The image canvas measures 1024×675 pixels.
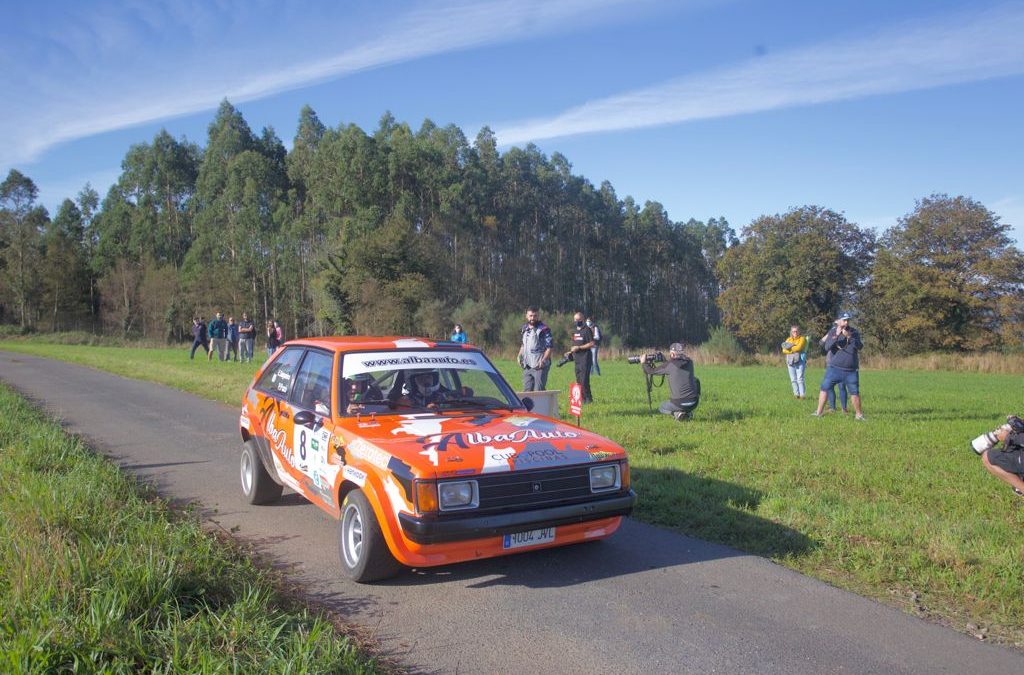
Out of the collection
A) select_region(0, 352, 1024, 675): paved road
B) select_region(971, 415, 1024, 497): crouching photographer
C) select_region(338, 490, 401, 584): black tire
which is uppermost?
select_region(971, 415, 1024, 497): crouching photographer

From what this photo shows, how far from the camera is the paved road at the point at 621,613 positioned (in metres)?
3.79

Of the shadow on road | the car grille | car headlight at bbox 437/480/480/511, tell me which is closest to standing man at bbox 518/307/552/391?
the shadow on road

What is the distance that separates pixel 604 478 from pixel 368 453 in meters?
1.62

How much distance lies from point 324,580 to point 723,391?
14058 millimetres

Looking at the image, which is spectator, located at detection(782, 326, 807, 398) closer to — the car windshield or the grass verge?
the car windshield

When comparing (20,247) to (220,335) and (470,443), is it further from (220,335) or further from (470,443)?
(470,443)

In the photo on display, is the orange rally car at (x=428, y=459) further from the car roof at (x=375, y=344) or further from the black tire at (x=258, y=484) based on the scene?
the black tire at (x=258, y=484)

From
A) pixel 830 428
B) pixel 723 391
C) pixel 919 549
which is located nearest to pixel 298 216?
pixel 723 391

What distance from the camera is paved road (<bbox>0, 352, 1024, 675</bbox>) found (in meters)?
3.79

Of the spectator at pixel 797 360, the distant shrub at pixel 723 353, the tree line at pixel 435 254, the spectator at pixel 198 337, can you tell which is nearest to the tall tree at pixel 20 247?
the tree line at pixel 435 254

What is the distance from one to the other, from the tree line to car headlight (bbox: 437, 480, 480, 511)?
1670 inches

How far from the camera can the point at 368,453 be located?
189 inches

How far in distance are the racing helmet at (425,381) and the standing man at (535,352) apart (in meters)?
5.90

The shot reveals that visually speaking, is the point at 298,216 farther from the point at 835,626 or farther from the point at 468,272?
the point at 835,626
